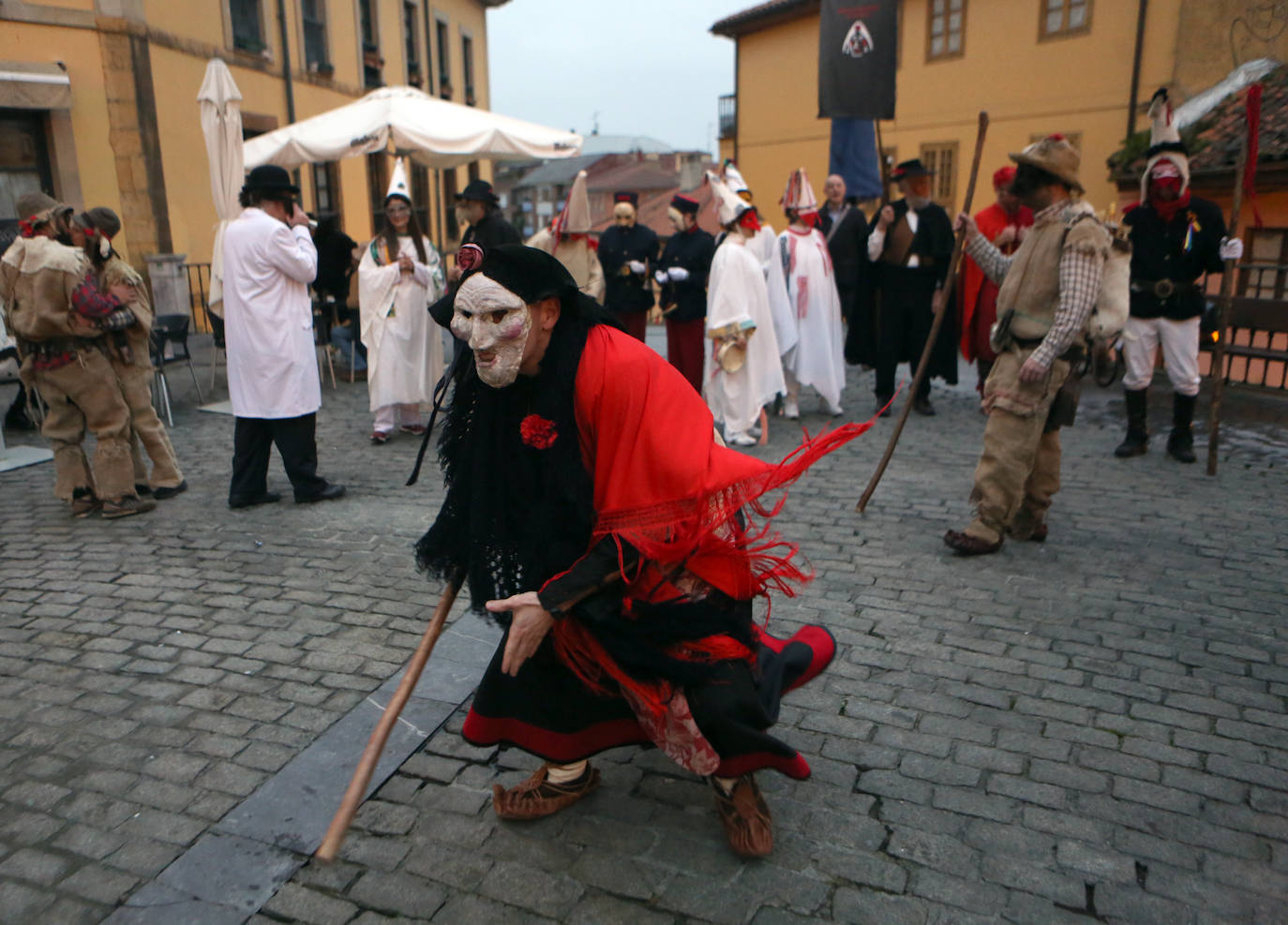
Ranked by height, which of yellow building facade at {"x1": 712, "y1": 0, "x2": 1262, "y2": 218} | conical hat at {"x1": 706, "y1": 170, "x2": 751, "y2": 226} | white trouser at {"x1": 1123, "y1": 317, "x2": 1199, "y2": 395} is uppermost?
yellow building facade at {"x1": 712, "y1": 0, "x2": 1262, "y2": 218}

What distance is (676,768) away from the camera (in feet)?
9.96

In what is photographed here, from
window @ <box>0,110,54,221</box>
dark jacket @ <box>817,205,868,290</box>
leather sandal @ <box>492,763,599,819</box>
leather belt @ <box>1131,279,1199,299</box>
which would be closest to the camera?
leather sandal @ <box>492,763,599,819</box>

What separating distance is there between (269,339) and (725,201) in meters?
3.55

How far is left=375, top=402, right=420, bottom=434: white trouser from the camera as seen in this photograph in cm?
759

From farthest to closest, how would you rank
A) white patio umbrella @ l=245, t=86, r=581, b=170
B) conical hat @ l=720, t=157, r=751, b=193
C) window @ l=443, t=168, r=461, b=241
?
window @ l=443, t=168, r=461, b=241, white patio umbrella @ l=245, t=86, r=581, b=170, conical hat @ l=720, t=157, r=751, b=193

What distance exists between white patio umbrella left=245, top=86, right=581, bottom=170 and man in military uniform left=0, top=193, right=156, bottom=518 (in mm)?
4802

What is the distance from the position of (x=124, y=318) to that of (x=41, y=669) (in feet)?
8.43

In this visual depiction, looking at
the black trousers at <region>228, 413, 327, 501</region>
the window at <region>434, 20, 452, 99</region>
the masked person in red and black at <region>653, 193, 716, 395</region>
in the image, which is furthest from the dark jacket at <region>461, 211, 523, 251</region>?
the window at <region>434, 20, 452, 99</region>

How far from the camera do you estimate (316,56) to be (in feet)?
62.3

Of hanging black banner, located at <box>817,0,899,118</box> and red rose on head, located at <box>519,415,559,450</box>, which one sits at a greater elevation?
hanging black banner, located at <box>817,0,899,118</box>

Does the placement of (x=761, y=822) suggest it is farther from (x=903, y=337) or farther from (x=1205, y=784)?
(x=903, y=337)

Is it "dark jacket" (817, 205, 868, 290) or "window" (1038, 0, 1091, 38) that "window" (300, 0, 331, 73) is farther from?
"window" (1038, 0, 1091, 38)

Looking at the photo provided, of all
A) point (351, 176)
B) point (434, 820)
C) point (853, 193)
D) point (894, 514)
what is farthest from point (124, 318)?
point (351, 176)

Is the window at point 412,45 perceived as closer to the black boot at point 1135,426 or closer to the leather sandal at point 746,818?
the black boot at point 1135,426
